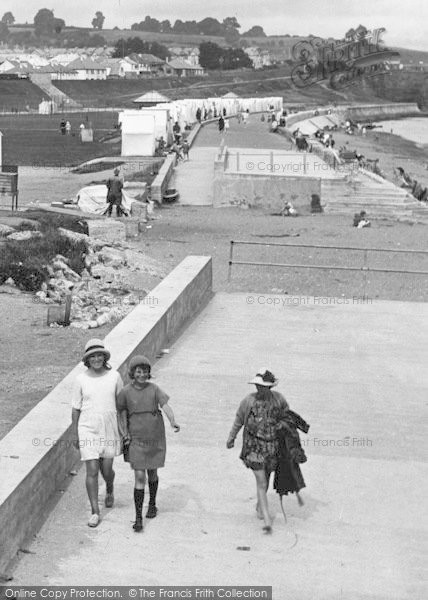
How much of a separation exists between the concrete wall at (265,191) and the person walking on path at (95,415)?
2550cm

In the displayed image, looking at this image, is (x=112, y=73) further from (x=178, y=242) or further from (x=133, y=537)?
(x=133, y=537)

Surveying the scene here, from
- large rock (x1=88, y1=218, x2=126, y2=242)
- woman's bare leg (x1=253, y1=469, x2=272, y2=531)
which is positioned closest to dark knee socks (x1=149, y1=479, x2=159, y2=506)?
woman's bare leg (x1=253, y1=469, x2=272, y2=531)

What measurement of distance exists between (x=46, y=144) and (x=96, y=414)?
48.1 metres

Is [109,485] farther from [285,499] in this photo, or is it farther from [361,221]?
[361,221]

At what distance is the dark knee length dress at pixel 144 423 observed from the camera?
289 inches

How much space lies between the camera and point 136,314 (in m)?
11.9

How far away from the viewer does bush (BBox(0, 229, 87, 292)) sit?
1730 centimetres

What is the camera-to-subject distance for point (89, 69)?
169 meters

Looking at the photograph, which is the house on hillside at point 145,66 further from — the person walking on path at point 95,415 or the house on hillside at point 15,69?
the person walking on path at point 95,415

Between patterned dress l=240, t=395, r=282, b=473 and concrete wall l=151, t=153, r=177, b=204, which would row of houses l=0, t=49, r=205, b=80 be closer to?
concrete wall l=151, t=153, r=177, b=204

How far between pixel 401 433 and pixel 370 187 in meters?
24.1

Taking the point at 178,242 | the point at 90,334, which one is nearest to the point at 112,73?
the point at 178,242

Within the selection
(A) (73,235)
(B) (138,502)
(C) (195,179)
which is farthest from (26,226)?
(C) (195,179)

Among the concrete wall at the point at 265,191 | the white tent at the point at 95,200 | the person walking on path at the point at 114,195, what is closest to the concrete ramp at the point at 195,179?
the concrete wall at the point at 265,191
